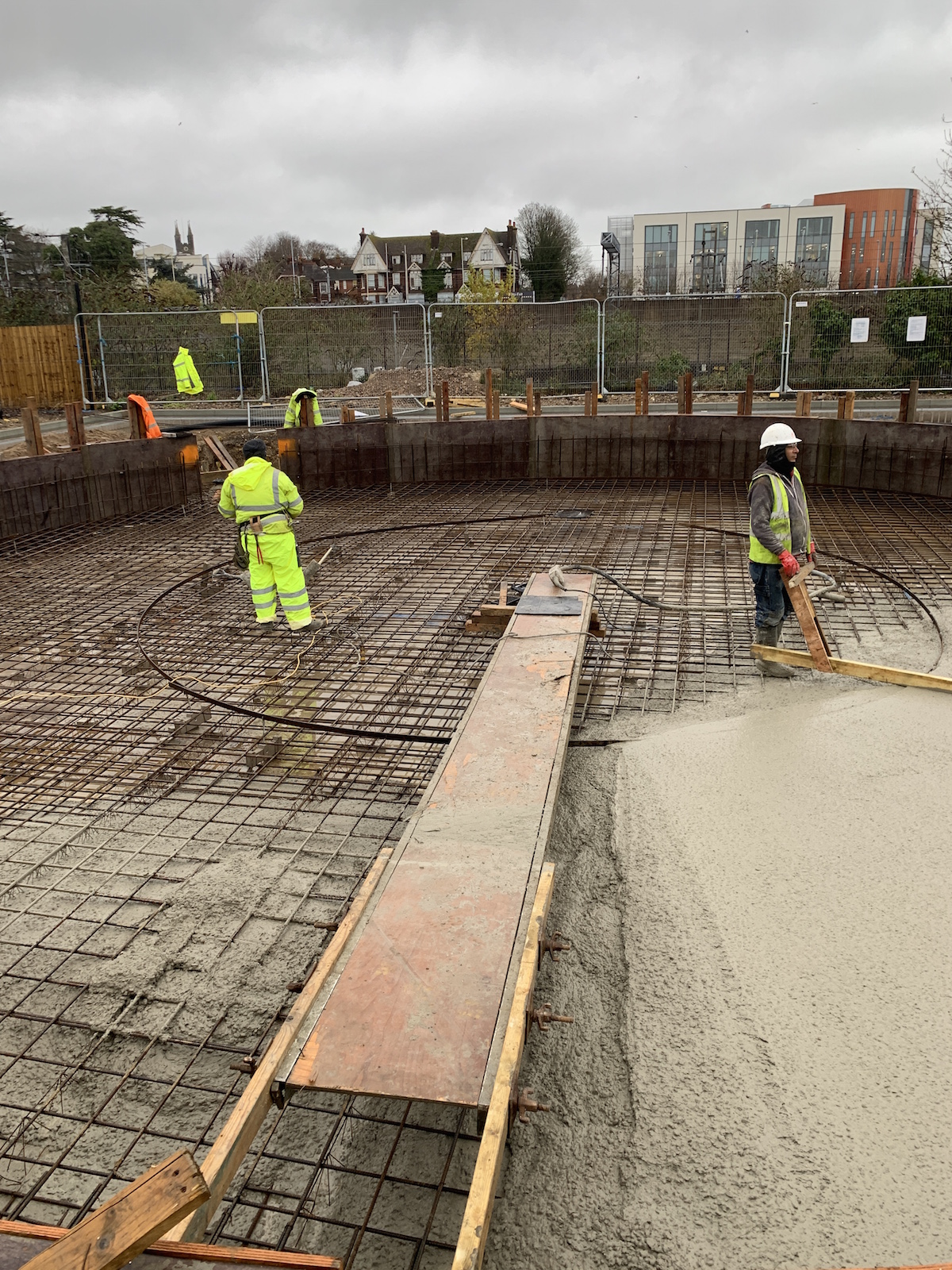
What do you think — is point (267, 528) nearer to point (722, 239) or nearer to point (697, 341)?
point (697, 341)

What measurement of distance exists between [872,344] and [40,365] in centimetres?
1554

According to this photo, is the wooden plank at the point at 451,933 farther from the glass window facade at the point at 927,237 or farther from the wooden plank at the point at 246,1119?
the glass window facade at the point at 927,237

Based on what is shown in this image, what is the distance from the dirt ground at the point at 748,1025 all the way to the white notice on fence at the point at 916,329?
12.3 meters

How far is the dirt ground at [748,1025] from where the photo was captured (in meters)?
2.18

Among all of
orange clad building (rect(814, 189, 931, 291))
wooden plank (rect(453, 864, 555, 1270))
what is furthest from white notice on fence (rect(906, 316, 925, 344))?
orange clad building (rect(814, 189, 931, 291))

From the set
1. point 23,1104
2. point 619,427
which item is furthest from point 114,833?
point 619,427

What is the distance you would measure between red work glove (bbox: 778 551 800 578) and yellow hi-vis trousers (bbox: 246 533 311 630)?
3.28 m

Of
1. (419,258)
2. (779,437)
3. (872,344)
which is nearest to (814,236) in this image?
(419,258)

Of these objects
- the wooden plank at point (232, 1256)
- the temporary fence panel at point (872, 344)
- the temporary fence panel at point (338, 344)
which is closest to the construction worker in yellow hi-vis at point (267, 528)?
the wooden plank at point (232, 1256)

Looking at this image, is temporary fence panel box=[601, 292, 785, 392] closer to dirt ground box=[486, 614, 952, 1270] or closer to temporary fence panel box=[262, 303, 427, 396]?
temporary fence panel box=[262, 303, 427, 396]

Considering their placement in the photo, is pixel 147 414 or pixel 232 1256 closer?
pixel 232 1256

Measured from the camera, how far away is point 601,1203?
2264 mm

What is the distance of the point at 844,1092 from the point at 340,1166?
1.33 m

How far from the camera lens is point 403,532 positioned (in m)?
10.4
